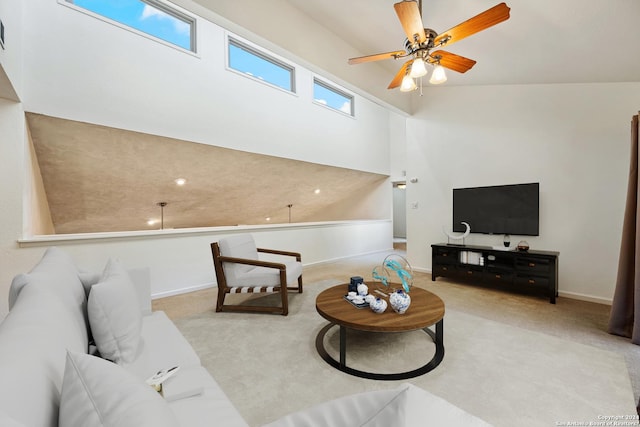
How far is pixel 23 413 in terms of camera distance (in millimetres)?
533

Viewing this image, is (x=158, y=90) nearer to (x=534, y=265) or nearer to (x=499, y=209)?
(x=499, y=209)

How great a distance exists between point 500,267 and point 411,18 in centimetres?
320

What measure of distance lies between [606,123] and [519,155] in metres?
0.87

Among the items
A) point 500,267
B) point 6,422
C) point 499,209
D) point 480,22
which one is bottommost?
point 500,267

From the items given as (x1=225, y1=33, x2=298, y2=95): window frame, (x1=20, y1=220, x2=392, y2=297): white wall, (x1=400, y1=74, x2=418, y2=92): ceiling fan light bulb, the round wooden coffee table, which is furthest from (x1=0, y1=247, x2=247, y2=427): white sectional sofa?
(x1=225, y1=33, x2=298, y2=95): window frame

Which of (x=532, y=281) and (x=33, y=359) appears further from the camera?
(x=532, y=281)

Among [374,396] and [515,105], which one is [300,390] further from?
[515,105]

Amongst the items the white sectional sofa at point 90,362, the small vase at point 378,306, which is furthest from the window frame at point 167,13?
the small vase at point 378,306

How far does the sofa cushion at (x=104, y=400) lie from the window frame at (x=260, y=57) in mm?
4296

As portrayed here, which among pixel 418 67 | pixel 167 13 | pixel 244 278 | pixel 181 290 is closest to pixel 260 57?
pixel 167 13

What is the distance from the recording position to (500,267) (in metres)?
3.62

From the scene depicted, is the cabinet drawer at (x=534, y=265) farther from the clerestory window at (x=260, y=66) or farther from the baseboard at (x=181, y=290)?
the clerestory window at (x=260, y=66)

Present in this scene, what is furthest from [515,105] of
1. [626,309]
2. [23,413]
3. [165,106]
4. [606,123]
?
[23,413]

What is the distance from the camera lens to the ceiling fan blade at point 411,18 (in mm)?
1788
